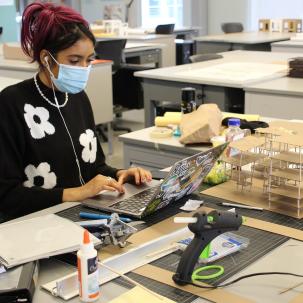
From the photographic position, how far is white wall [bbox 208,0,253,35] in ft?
28.1

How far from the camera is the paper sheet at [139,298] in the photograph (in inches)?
39.8

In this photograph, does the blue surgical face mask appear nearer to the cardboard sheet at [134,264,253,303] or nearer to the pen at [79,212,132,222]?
the pen at [79,212,132,222]

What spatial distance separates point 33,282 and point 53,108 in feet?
2.68

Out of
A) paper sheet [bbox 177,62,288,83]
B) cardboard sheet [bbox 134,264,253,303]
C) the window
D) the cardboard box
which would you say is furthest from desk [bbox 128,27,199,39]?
cardboard sheet [bbox 134,264,253,303]

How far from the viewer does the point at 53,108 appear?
70.2 inches

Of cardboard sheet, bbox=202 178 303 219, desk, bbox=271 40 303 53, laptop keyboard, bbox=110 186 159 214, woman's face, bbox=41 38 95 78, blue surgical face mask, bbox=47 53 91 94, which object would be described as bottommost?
cardboard sheet, bbox=202 178 303 219

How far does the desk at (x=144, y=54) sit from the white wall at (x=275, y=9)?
2.94 metres

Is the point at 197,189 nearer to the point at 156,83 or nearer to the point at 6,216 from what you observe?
the point at 6,216

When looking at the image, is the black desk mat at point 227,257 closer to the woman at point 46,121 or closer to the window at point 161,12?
the woman at point 46,121

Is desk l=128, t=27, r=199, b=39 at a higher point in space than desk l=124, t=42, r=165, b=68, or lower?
higher

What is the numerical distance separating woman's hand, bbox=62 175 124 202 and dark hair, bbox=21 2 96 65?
45cm

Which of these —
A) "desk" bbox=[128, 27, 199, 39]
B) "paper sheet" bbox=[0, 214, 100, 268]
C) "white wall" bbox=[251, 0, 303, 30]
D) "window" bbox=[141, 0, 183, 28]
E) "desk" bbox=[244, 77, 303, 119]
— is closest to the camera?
"paper sheet" bbox=[0, 214, 100, 268]

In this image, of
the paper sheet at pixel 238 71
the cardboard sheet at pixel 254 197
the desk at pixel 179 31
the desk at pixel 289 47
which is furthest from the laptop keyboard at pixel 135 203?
the desk at pixel 179 31

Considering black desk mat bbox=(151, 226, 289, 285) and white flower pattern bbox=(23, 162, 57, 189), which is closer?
black desk mat bbox=(151, 226, 289, 285)
